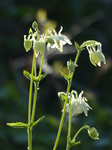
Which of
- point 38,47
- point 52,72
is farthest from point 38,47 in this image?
point 52,72

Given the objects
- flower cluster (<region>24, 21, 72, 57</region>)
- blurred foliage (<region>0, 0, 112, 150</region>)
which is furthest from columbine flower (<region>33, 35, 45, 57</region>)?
blurred foliage (<region>0, 0, 112, 150</region>)

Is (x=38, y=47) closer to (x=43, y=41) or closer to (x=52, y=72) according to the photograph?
(x=43, y=41)

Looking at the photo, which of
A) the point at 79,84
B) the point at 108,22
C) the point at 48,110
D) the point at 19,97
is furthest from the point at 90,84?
the point at 108,22

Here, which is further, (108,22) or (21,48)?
(108,22)

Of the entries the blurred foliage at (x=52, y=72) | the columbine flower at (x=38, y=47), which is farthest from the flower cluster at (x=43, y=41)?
the blurred foliage at (x=52, y=72)

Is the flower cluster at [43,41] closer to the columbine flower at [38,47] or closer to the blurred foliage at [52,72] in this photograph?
the columbine flower at [38,47]

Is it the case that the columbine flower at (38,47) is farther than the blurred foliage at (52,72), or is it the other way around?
the blurred foliage at (52,72)

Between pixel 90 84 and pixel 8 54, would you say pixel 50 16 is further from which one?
pixel 90 84

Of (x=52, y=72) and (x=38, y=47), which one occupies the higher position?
(x=52, y=72)
